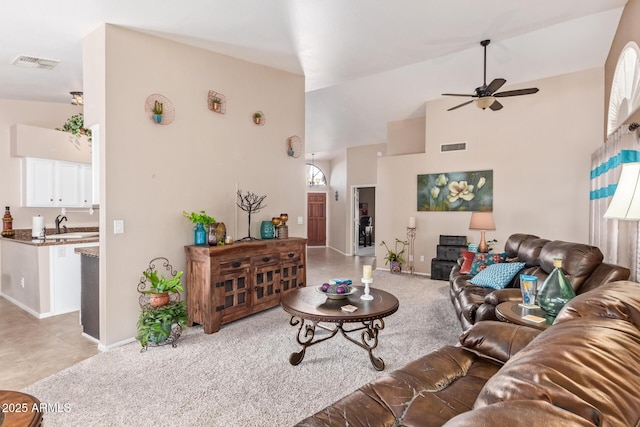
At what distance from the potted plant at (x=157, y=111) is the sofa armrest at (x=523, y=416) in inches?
140

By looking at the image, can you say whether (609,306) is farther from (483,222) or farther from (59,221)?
(59,221)

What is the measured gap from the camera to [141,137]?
3273 mm

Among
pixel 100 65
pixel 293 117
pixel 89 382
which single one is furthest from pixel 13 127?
pixel 89 382

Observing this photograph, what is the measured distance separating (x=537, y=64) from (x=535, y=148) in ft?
4.25

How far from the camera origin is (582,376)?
775mm

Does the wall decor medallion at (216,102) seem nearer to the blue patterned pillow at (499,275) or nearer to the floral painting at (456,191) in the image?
the blue patterned pillow at (499,275)

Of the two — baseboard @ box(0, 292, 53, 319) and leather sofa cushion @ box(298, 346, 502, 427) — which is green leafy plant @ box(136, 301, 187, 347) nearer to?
baseboard @ box(0, 292, 53, 319)

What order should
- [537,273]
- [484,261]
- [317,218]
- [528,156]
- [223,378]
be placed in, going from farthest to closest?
[317,218]
[528,156]
[484,261]
[537,273]
[223,378]

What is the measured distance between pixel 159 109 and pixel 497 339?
346 cm

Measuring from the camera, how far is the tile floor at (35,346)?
261 cm

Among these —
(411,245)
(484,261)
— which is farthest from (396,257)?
(484,261)

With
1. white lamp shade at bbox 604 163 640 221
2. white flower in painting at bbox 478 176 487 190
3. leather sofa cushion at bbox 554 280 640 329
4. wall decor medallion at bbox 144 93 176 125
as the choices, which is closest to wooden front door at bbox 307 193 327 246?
white flower in painting at bbox 478 176 487 190

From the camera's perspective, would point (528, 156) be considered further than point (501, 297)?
Yes

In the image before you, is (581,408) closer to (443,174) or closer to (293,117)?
(293,117)
